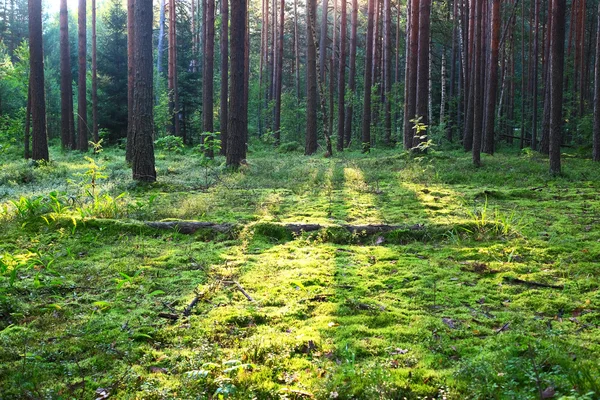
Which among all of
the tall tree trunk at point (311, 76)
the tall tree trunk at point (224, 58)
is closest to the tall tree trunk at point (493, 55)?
the tall tree trunk at point (311, 76)

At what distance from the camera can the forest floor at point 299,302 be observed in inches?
107

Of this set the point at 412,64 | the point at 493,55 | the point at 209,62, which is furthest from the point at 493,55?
the point at 209,62

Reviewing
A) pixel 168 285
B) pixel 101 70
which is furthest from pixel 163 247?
pixel 101 70

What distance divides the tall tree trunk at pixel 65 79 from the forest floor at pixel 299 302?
49.0 ft

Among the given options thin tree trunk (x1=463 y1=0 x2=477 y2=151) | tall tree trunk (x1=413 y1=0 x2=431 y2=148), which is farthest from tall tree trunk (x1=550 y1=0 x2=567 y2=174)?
thin tree trunk (x1=463 y1=0 x2=477 y2=151)

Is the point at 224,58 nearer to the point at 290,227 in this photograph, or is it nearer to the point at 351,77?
the point at 351,77

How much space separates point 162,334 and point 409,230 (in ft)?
12.2

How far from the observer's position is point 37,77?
13.2 metres

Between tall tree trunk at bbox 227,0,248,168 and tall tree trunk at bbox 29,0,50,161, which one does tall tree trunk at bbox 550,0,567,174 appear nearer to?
tall tree trunk at bbox 227,0,248,168

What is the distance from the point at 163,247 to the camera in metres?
5.67

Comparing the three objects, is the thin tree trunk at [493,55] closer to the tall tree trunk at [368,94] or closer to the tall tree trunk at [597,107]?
the tall tree trunk at [597,107]

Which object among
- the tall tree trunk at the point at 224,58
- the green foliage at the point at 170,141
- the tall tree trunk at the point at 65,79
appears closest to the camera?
the green foliage at the point at 170,141

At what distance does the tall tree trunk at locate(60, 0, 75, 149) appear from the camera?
62.4 feet

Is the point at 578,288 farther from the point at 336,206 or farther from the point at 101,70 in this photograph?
the point at 101,70
